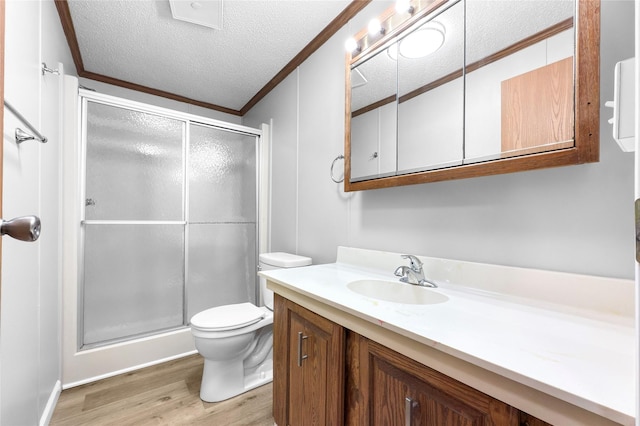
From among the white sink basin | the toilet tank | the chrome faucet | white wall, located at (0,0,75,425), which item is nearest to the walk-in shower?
white wall, located at (0,0,75,425)

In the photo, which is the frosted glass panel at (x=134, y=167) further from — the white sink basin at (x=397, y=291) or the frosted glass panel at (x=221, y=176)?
the white sink basin at (x=397, y=291)

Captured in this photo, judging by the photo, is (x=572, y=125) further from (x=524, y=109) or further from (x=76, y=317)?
(x=76, y=317)

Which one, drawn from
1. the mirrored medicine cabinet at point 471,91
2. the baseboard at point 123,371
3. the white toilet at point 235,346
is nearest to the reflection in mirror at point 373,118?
the mirrored medicine cabinet at point 471,91

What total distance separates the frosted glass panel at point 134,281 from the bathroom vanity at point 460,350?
1586 mm

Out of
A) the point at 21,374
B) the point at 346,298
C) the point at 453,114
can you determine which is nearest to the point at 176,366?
the point at 21,374

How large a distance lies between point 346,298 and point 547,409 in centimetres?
56

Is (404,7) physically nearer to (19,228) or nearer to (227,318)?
(19,228)

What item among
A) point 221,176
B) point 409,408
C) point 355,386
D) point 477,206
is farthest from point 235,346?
point 221,176

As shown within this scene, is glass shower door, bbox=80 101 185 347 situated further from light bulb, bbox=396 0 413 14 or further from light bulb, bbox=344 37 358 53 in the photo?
light bulb, bbox=396 0 413 14

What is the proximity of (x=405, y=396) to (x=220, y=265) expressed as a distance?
2.26 m

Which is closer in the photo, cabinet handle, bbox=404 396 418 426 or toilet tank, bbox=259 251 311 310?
cabinet handle, bbox=404 396 418 426

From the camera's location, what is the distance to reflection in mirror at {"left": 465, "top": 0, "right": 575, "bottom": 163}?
0.82 meters

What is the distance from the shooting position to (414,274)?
3.70 ft

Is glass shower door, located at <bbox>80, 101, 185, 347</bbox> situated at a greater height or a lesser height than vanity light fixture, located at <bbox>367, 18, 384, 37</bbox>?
lesser
